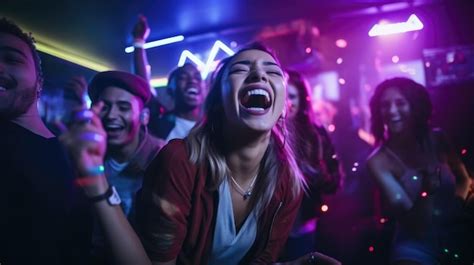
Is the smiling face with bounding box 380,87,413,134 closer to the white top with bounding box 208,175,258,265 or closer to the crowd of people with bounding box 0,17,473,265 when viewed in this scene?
the crowd of people with bounding box 0,17,473,265

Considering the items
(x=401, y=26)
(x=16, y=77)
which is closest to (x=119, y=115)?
(x=16, y=77)

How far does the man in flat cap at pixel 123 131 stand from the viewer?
1.68m

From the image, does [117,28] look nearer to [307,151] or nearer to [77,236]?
[77,236]

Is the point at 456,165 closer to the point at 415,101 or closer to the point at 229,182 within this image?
the point at 415,101

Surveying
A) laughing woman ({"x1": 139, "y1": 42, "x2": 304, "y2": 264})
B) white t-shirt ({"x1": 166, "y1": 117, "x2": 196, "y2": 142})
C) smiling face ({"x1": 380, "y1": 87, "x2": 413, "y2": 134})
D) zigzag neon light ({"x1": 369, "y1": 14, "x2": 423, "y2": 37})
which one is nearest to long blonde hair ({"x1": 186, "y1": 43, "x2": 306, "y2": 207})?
laughing woman ({"x1": 139, "y1": 42, "x2": 304, "y2": 264})

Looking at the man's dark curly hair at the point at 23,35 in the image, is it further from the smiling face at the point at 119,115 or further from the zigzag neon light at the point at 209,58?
the zigzag neon light at the point at 209,58

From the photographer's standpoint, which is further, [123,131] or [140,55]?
[140,55]

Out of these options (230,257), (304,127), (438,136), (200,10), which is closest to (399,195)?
(438,136)

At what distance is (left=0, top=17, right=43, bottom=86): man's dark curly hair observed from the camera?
137 cm

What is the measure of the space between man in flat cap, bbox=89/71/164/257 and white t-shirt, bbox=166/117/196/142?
38 centimetres

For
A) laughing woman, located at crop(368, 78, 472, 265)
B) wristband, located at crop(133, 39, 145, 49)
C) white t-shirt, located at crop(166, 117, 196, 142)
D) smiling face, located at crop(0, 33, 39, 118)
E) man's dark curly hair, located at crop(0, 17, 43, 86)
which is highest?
wristband, located at crop(133, 39, 145, 49)

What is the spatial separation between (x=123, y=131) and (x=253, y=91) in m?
0.91

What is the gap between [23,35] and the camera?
1386 mm

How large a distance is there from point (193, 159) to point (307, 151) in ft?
3.51
